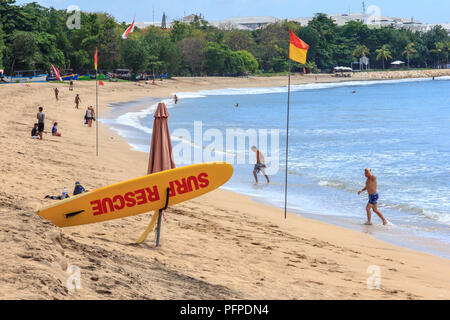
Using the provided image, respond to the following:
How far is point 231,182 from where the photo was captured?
681 inches

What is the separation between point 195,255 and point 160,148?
183cm

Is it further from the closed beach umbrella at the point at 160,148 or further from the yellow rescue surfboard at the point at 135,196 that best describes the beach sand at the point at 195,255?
Result: the closed beach umbrella at the point at 160,148

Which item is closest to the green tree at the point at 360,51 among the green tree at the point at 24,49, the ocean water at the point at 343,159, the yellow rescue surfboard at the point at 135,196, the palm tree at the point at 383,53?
the palm tree at the point at 383,53

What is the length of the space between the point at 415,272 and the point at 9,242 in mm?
5936

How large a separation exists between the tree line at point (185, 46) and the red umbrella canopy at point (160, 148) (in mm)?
57507

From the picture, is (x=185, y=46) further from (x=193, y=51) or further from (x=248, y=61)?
(x=248, y=61)

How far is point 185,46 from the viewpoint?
103188 mm

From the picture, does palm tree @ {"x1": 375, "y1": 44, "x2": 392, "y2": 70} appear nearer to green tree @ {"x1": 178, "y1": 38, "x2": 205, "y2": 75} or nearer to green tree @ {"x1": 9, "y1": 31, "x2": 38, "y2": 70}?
green tree @ {"x1": 178, "y1": 38, "x2": 205, "y2": 75}

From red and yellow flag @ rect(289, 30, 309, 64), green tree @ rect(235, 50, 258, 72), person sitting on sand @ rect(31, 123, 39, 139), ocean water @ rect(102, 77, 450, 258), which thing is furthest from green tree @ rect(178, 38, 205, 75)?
red and yellow flag @ rect(289, 30, 309, 64)

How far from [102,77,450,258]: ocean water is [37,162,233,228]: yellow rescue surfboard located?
4931mm

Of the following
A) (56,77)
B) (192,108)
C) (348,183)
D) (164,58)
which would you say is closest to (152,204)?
(348,183)

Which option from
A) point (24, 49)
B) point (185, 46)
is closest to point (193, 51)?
point (185, 46)
